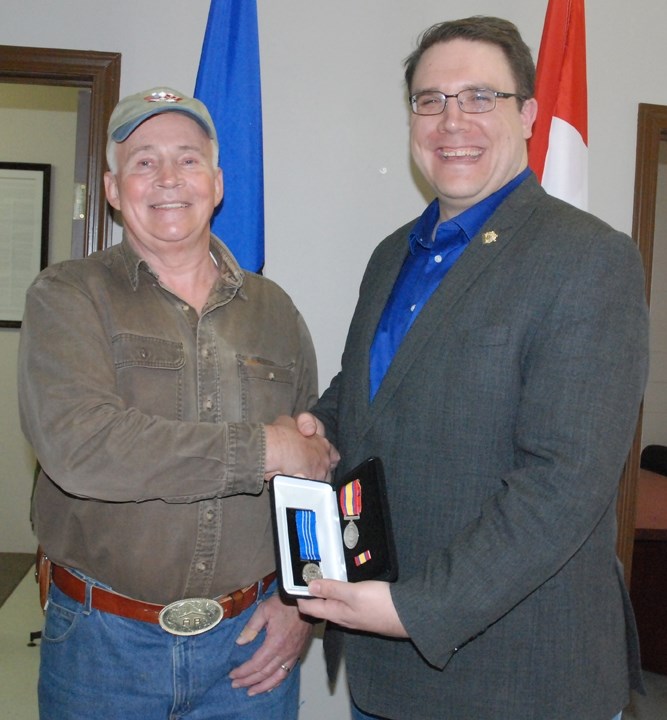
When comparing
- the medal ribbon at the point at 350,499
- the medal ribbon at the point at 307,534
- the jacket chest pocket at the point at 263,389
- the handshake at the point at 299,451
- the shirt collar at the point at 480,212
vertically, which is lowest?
the medal ribbon at the point at 307,534

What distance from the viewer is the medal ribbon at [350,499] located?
1.36 meters

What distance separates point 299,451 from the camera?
59.9 inches

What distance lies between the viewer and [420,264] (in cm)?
165

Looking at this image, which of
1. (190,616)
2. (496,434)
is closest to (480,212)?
(496,434)

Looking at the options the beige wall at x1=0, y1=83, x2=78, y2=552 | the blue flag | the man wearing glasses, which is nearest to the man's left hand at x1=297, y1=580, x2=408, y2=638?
the man wearing glasses

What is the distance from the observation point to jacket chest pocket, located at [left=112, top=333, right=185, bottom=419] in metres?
1.54

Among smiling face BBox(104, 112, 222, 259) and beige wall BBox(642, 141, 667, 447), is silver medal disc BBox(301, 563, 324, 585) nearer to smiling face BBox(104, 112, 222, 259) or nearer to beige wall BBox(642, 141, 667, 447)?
smiling face BBox(104, 112, 222, 259)

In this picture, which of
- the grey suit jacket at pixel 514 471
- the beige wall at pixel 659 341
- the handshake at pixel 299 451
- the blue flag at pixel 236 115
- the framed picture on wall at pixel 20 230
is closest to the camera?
the grey suit jacket at pixel 514 471

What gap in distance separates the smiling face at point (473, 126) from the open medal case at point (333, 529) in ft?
1.97

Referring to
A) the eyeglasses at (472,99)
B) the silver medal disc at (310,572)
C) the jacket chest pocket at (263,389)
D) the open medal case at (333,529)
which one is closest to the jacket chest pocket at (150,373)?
the jacket chest pocket at (263,389)

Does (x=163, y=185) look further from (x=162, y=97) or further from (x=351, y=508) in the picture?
(x=351, y=508)

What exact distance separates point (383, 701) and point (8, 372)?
402 cm

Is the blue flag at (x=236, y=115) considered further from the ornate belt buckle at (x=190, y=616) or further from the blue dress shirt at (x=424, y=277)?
the ornate belt buckle at (x=190, y=616)

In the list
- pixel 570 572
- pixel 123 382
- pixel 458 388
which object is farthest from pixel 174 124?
pixel 570 572
